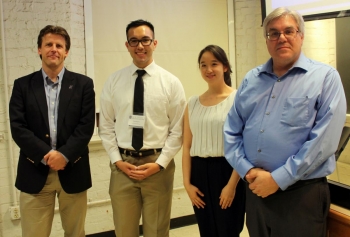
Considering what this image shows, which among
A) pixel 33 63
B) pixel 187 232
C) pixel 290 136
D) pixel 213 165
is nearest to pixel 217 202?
pixel 213 165

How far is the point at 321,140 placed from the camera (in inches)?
53.9

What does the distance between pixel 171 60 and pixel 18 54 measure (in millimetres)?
1403

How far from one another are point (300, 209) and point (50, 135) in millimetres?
1492

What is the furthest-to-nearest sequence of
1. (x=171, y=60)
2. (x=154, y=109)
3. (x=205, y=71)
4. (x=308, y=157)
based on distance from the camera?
(x=171, y=60) → (x=154, y=109) → (x=205, y=71) → (x=308, y=157)

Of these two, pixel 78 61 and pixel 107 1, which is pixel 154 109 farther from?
pixel 107 1

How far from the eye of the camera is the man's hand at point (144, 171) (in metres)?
2.12

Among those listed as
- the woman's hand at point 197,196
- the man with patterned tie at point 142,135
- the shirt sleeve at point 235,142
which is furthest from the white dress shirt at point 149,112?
the shirt sleeve at point 235,142

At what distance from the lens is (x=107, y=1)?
3109 millimetres

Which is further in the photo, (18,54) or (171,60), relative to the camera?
(171,60)

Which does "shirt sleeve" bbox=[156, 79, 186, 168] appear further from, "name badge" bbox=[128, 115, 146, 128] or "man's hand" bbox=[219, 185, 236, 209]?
"man's hand" bbox=[219, 185, 236, 209]

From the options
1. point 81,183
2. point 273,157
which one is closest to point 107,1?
point 81,183

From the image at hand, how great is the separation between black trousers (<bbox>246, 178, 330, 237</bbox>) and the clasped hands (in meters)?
0.84

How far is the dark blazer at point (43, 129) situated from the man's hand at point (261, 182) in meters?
1.09

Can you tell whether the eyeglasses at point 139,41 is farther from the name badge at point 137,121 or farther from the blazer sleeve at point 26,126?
the blazer sleeve at point 26,126
